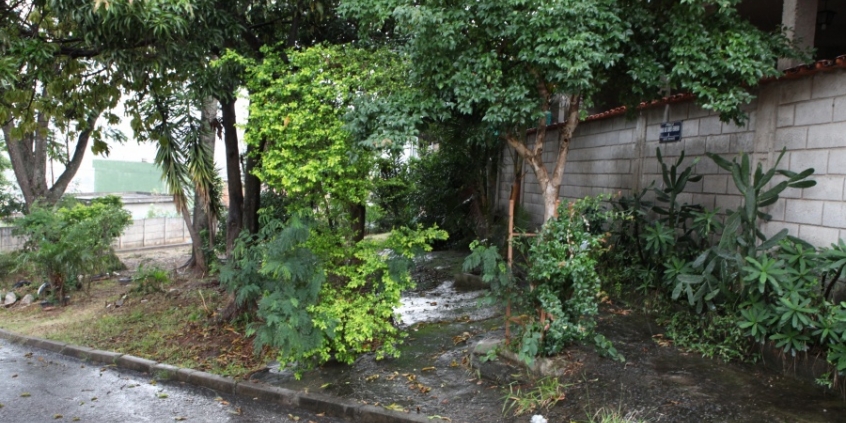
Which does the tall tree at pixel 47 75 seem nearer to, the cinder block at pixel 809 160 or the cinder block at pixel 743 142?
the cinder block at pixel 743 142

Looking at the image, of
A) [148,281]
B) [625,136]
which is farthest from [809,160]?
[148,281]

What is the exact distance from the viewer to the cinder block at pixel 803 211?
16.7ft

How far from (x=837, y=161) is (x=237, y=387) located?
6287 mm

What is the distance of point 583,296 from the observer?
16.4 ft

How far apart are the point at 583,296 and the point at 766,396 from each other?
162 cm

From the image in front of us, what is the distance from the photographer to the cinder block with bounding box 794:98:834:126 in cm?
502

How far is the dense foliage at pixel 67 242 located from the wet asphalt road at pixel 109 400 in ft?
9.23

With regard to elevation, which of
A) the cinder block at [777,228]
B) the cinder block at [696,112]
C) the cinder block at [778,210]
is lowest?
the cinder block at [777,228]

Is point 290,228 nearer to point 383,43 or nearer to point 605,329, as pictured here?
point 383,43

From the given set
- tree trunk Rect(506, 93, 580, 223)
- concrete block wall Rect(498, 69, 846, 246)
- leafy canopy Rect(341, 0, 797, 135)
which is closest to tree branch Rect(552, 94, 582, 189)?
tree trunk Rect(506, 93, 580, 223)

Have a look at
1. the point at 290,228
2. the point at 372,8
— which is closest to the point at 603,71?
the point at 372,8

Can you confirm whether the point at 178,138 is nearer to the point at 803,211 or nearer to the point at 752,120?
the point at 752,120

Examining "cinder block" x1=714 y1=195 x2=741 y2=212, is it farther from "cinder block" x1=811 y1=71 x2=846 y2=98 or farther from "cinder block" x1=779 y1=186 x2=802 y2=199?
"cinder block" x1=811 y1=71 x2=846 y2=98

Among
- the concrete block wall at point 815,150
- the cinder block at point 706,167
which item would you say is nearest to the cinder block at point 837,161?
the concrete block wall at point 815,150
